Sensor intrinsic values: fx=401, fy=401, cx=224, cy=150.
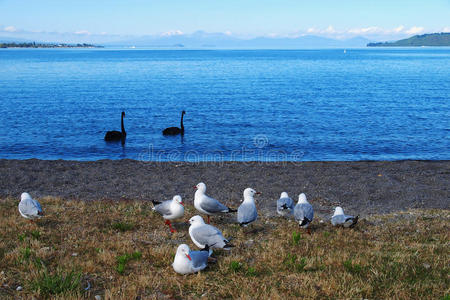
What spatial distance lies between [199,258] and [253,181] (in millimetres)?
14472

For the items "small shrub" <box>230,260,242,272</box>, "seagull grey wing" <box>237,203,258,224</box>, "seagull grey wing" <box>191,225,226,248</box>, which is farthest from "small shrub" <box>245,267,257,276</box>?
"seagull grey wing" <box>237,203,258,224</box>

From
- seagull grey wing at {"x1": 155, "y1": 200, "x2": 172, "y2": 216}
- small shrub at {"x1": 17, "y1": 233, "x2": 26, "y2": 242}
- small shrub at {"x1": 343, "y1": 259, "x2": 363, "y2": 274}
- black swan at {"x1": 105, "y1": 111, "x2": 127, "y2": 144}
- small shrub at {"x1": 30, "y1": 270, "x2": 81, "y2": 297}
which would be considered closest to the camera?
small shrub at {"x1": 30, "y1": 270, "x2": 81, "y2": 297}

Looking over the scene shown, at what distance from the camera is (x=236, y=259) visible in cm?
908

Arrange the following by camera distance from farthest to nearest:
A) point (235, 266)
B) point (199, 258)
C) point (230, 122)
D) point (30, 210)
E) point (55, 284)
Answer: point (230, 122) < point (30, 210) < point (235, 266) < point (199, 258) < point (55, 284)

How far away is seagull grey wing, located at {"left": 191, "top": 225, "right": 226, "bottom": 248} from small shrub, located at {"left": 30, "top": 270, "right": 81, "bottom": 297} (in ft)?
9.62

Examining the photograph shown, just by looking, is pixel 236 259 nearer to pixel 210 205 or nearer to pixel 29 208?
pixel 210 205

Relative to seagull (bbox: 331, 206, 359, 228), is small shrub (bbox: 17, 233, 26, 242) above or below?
above

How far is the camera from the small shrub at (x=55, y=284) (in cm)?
725

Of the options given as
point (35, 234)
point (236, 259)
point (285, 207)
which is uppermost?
point (236, 259)

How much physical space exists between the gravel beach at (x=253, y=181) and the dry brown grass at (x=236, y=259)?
3.80 meters

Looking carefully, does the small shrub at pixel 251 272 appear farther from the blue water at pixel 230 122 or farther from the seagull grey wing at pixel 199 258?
the blue water at pixel 230 122

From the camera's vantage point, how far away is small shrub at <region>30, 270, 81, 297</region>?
725 cm

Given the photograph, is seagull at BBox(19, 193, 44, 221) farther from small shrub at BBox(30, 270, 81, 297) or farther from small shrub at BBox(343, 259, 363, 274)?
small shrub at BBox(343, 259, 363, 274)

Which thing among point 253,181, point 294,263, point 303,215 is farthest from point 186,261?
point 253,181
